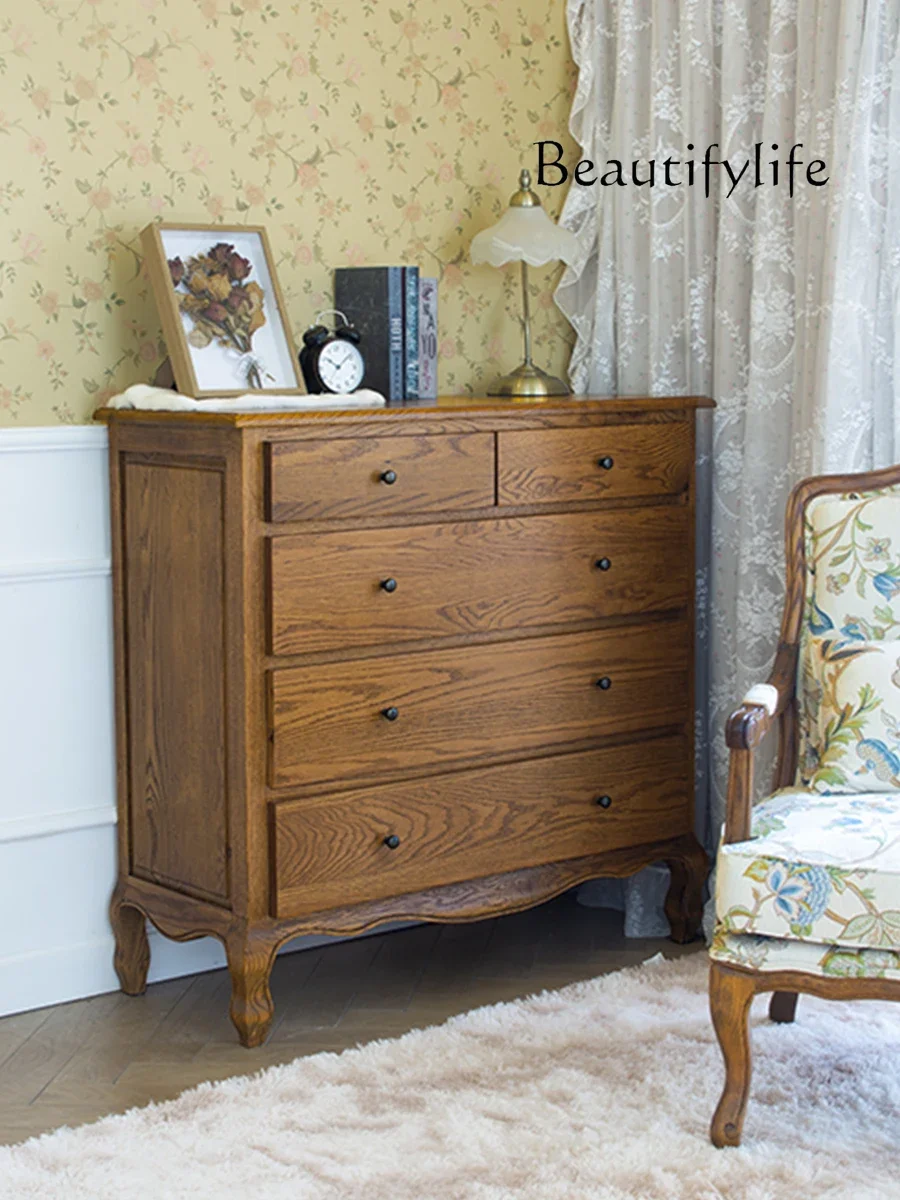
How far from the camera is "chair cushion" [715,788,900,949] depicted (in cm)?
234

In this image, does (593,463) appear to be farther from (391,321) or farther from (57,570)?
(57,570)

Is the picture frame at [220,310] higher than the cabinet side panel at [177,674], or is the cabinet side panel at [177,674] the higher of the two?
the picture frame at [220,310]

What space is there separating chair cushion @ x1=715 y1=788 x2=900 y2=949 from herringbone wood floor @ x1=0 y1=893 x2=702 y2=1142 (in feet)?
2.84

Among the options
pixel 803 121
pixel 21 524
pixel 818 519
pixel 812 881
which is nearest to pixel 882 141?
pixel 803 121

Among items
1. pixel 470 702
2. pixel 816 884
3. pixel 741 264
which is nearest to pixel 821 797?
pixel 816 884

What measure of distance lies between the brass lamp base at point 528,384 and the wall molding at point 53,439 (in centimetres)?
90

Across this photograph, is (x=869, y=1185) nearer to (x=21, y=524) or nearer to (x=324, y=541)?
(x=324, y=541)

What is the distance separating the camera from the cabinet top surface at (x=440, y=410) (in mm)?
2783

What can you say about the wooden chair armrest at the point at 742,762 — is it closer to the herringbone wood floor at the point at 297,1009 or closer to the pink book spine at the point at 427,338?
the herringbone wood floor at the point at 297,1009

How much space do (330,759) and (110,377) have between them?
880mm

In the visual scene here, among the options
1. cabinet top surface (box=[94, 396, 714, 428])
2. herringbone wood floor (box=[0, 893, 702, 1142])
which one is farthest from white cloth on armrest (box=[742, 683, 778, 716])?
herringbone wood floor (box=[0, 893, 702, 1142])

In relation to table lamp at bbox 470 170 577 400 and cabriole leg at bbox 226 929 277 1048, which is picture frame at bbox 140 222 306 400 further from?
cabriole leg at bbox 226 929 277 1048

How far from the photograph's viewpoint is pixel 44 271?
3066mm

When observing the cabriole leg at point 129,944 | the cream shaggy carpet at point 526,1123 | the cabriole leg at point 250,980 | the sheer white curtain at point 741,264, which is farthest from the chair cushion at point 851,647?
the cabriole leg at point 129,944
